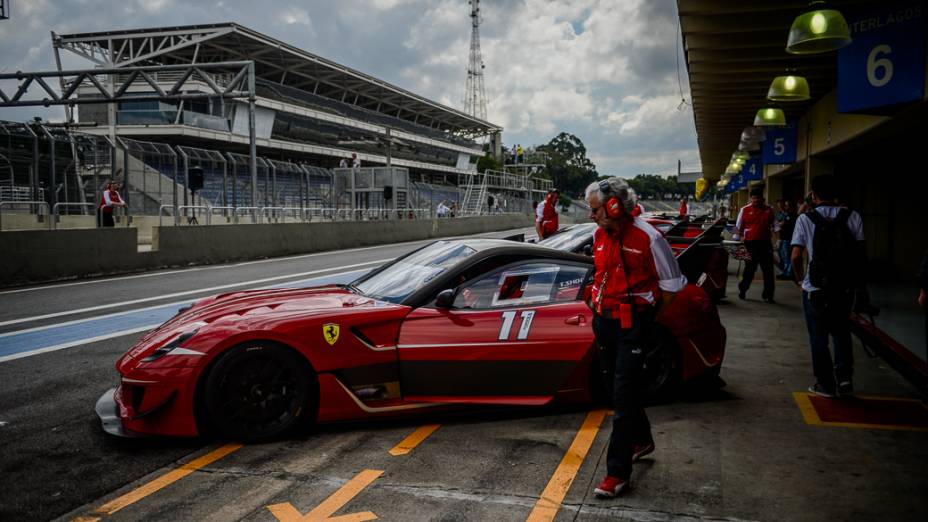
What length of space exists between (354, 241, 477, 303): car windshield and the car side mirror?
1.12 ft

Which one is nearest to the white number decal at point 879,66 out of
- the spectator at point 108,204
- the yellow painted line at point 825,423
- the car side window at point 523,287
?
the yellow painted line at point 825,423

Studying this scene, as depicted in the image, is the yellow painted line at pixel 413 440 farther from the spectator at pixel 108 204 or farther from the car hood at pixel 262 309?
the spectator at pixel 108 204

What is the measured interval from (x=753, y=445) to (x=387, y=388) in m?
2.34

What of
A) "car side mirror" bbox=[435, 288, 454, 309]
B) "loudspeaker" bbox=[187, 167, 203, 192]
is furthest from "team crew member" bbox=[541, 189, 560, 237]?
"loudspeaker" bbox=[187, 167, 203, 192]

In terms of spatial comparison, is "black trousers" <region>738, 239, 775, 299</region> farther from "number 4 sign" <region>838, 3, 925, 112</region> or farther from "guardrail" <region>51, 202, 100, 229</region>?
"guardrail" <region>51, 202, 100, 229</region>

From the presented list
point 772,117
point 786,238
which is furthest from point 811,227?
point 786,238

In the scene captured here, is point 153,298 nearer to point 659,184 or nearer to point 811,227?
point 811,227

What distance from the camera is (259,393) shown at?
451 centimetres

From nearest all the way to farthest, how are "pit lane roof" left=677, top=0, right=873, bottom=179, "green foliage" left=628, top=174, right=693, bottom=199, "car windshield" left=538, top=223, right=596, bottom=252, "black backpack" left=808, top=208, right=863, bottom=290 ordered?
"black backpack" left=808, top=208, right=863, bottom=290
"pit lane roof" left=677, top=0, right=873, bottom=179
"car windshield" left=538, top=223, right=596, bottom=252
"green foliage" left=628, top=174, right=693, bottom=199

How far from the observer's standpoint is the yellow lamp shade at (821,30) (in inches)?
267

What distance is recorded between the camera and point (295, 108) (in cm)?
5697

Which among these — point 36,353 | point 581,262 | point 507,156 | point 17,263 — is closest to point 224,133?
point 17,263

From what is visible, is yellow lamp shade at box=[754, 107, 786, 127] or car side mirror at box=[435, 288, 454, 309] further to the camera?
yellow lamp shade at box=[754, 107, 786, 127]

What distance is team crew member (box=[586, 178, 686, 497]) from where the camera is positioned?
3.83 m
